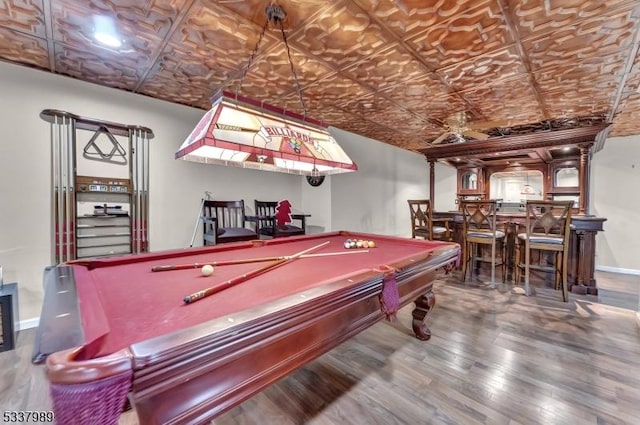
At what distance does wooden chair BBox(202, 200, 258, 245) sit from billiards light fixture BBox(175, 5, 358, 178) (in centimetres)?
110

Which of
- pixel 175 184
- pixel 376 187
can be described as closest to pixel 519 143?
pixel 376 187

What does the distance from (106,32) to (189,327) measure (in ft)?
8.26

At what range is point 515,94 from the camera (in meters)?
3.30

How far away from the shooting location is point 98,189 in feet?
10.0

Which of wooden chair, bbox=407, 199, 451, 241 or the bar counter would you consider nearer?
the bar counter

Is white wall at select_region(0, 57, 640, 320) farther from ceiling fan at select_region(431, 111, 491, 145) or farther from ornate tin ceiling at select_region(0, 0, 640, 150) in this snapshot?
→ ceiling fan at select_region(431, 111, 491, 145)

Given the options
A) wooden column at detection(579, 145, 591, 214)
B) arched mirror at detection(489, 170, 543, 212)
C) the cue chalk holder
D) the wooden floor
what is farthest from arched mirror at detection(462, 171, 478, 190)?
the cue chalk holder

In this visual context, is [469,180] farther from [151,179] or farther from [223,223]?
[151,179]

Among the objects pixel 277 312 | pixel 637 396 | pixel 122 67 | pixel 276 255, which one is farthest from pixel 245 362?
pixel 122 67

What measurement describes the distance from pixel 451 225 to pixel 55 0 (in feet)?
17.4

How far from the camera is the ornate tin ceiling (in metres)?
1.90

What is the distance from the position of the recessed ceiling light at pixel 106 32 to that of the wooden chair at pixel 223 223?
186 centimetres

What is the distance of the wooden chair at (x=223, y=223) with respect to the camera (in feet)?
11.0

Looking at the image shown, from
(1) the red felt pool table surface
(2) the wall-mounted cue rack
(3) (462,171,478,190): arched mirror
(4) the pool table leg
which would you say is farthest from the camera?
(3) (462,171,478,190): arched mirror
